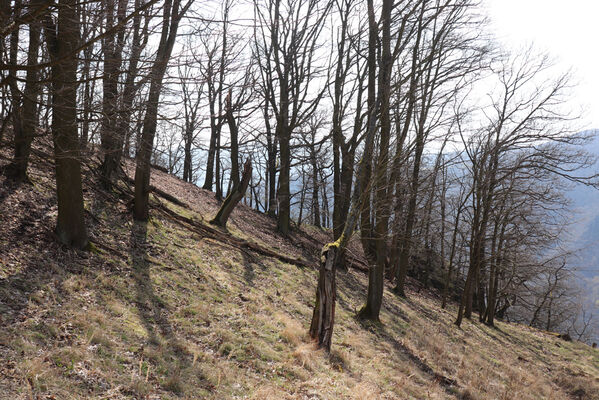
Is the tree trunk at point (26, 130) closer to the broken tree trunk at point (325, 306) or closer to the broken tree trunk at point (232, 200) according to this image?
the broken tree trunk at point (325, 306)

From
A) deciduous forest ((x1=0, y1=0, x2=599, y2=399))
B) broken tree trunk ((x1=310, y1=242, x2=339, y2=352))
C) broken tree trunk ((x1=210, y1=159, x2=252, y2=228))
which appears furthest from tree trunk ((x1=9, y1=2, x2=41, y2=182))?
broken tree trunk ((x1=210, y1=159, x2=252, y2=228))

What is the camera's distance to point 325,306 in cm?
679

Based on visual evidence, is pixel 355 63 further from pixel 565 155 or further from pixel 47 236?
pixel 47 236

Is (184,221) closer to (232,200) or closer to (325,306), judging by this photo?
(232,200)

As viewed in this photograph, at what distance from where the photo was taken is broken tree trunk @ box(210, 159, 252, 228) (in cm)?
1246

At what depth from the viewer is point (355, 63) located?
589 inches

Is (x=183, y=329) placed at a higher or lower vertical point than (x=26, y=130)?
lower

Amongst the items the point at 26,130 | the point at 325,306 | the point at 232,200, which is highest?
the point at 26,130

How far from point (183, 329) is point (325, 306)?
2.49 meters

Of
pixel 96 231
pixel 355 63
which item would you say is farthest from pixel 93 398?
pixel 355 63

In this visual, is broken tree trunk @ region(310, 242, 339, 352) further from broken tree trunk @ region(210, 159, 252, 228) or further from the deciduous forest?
broken tree trunk @ region(210, 159, 252, 228)

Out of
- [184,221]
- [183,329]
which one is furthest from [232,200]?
[183,329]

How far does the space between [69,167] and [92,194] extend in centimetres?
308

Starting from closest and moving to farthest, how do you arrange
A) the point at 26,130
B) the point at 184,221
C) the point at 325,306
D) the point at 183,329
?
the point at 183,329, the point at 26,130, the point at 325,306, the point at 184,221
